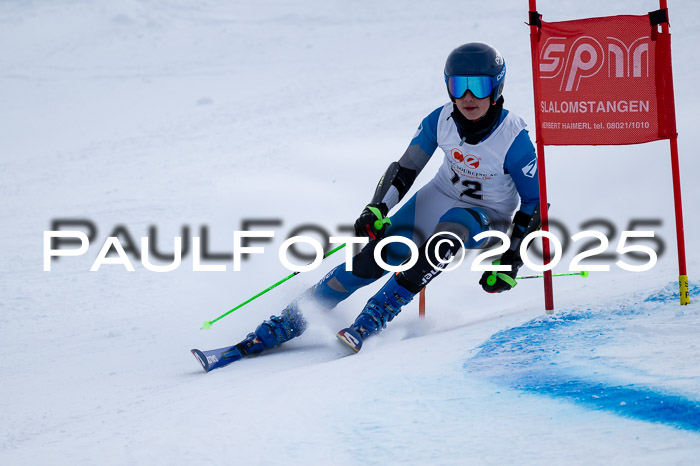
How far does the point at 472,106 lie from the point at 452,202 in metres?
0.70

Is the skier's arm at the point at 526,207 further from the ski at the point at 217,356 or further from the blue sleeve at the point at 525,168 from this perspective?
the ski at the point at 217,356

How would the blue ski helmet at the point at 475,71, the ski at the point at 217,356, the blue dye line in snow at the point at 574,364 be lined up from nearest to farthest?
the blue dye line in snow at the point at 574,364 < the blue ski helmet at the point at 475,71 < the ski at the point at 217,356

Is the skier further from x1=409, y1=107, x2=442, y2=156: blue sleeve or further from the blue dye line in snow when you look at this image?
the blue dye line in snow

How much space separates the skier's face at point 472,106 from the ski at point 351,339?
127 cm

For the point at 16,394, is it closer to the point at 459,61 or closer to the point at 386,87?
the point at 459,61

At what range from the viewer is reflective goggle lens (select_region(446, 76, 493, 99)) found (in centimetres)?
374

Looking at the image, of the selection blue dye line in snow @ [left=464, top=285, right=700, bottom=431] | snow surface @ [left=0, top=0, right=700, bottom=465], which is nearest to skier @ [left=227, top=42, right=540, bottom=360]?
snow surface @ [left=0, top=0, right=700, bottom=465]

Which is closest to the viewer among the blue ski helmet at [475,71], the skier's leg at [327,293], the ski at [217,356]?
the blue ski helmet at [475,71]

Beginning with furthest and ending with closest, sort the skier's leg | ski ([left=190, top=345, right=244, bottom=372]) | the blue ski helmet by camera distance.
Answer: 1. the skier's leg
2. ski ([left=190, top=345, right=244, bottom=372])
3. the blue ski helmet

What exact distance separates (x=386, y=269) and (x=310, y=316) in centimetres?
52

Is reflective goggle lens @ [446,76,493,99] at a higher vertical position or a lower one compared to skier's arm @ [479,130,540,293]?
higher

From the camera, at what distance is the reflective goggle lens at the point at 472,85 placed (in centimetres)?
374

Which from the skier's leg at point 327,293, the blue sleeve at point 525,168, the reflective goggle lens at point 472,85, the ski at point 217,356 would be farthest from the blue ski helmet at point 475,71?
the ski at point 217,356

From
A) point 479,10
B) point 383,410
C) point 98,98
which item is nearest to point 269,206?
point 383,410
